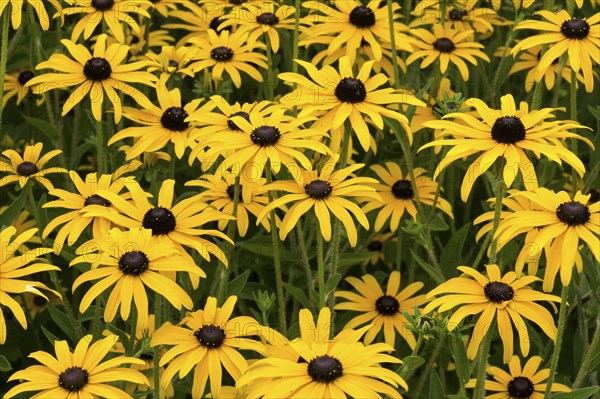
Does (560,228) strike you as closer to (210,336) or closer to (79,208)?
(210,336)

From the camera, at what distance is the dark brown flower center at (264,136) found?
251 cm

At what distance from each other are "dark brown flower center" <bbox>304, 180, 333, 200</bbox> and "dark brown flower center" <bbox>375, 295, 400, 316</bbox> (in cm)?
72

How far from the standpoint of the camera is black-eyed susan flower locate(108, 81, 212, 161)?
114 inches

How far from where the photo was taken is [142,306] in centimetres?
224

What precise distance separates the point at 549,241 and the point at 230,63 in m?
A: 1.61

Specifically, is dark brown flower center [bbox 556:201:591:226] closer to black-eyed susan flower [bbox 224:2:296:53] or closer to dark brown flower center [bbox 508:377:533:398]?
dark brown flower center [bbox 508:377:533:398]

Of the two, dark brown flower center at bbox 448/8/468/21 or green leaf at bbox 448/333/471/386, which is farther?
dark brown flower center at bbox 448/8/468/21

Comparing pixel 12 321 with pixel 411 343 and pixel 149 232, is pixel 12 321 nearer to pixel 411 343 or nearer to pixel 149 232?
pixel 149 232

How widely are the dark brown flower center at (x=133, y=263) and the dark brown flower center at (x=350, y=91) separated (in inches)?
32.5

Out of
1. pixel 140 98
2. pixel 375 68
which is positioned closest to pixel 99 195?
pixel 140 98

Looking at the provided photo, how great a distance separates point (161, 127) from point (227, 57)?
0.55m

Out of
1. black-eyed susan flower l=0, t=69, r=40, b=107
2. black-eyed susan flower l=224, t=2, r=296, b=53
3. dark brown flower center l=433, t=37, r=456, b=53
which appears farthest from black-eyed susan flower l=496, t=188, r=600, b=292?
black-eyed susan flower l=0, t=69, r=40, b=107

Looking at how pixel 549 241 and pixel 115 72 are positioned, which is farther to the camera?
pixel 115 72

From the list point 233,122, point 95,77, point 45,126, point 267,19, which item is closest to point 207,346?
point 233,122
